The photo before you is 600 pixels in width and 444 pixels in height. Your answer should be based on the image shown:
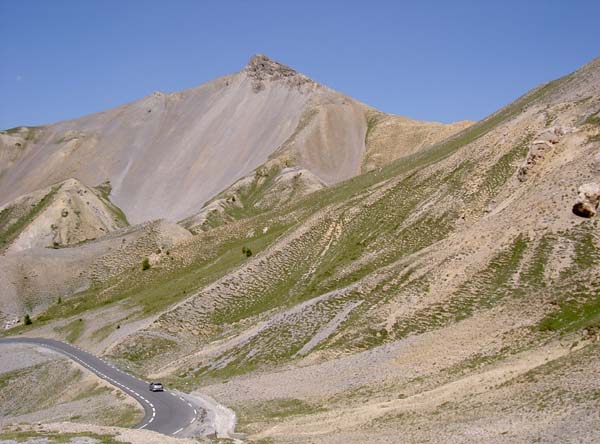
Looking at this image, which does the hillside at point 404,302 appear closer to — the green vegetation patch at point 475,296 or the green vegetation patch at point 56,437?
the green vegetation patch at point 475,296

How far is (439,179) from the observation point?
269 ft

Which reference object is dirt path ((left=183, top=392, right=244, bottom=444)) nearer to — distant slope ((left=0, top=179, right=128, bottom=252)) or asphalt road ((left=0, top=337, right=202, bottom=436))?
asphalt road ((left=0, top=337, right=202, bottom=436))

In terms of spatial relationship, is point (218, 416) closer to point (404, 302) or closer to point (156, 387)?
point (156, 387)

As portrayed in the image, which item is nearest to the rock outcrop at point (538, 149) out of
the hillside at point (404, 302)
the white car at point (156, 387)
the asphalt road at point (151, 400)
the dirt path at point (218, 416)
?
the hillside at point (404, 302)

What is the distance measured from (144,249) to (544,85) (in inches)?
2842

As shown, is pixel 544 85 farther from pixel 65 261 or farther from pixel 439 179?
pixel 65 261

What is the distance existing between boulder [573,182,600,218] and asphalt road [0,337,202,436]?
1349 inches

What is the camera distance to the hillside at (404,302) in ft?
106

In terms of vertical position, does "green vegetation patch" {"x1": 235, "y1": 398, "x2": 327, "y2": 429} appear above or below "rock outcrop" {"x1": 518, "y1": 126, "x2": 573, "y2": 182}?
below

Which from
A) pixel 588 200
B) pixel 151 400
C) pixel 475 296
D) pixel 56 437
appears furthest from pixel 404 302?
pixel 56 437

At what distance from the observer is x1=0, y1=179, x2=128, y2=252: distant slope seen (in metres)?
148

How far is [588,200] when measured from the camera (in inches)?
2141

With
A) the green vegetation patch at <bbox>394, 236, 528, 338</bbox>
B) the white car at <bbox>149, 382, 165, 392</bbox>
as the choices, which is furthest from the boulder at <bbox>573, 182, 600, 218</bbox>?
the white car at <bbox>149, 382, 165, 392</bbox>

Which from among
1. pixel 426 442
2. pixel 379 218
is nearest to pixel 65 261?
pixel 379 218
